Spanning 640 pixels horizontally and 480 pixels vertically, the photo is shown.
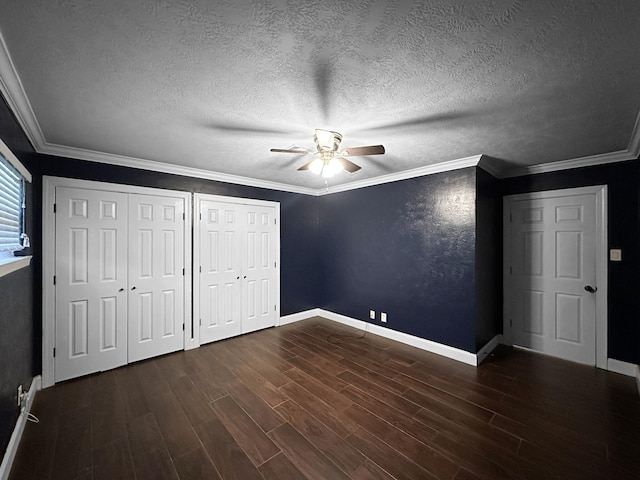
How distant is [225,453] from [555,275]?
3960 millimetres

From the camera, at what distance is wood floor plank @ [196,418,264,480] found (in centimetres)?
161

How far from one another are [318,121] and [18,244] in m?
2.40

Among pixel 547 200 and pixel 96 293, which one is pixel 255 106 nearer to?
pixel 96 293

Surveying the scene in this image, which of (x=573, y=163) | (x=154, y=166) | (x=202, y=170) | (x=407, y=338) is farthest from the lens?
(x=407, y=338)

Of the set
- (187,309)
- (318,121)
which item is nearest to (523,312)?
(318,121)

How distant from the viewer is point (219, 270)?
12.3 ft

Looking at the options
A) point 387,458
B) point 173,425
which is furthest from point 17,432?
point 387,458

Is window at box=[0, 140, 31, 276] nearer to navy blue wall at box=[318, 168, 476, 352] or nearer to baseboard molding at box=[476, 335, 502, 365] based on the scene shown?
navy blue wall at box=[318, 168, 476, 352]

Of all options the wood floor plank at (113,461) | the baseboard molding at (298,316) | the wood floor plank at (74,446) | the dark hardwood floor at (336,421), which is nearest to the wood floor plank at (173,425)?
the dark hardwood floor at (336,421)

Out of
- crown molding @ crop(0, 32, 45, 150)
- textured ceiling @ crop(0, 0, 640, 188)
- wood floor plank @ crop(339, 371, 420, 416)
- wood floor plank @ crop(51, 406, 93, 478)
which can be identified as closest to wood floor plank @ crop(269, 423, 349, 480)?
wood floor plank @ crop(339, 371, 420, 416)

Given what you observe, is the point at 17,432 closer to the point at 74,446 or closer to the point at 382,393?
the point at 74,446

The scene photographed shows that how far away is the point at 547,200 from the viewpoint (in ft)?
10.7

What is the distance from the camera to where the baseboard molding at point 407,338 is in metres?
3.09

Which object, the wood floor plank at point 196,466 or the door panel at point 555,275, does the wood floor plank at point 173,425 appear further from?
the door panel at point 555,275
